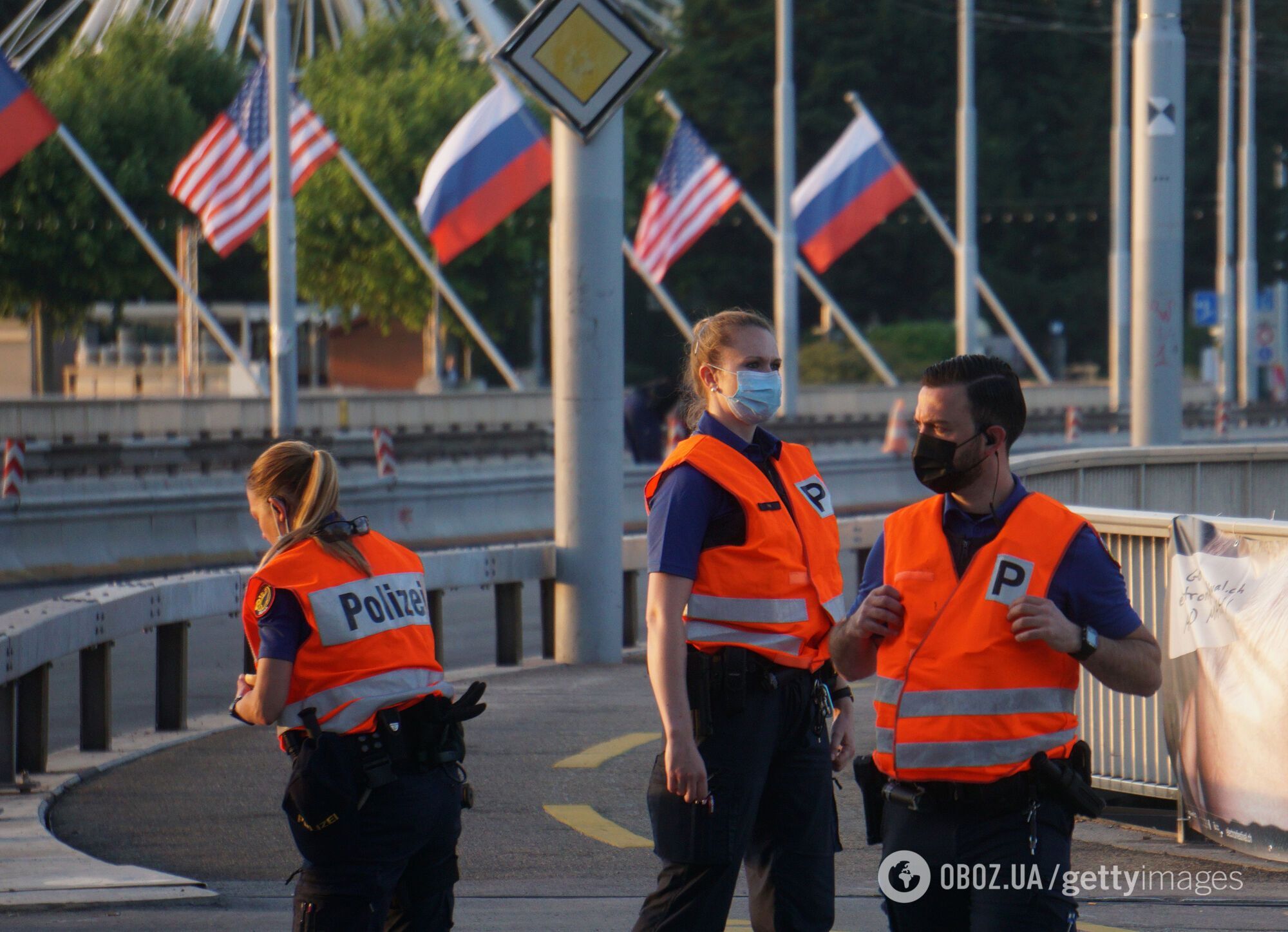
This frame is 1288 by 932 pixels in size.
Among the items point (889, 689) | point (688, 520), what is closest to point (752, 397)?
point (688, 520)

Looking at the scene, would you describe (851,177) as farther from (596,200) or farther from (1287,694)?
(1287,694)

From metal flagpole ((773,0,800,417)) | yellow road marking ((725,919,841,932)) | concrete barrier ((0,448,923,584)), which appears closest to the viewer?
yellow road marking ((725,919,841,932))

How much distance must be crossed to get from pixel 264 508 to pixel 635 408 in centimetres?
1916

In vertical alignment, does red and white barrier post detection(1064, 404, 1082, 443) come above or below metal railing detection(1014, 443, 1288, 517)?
above

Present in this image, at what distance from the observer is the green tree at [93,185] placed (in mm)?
48781

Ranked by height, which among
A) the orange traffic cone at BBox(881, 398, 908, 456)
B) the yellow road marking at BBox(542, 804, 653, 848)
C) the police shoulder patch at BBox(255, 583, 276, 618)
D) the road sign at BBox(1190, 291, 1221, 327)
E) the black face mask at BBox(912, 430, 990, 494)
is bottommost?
the yellow road marking at BBox(542, 804, 653, 848)

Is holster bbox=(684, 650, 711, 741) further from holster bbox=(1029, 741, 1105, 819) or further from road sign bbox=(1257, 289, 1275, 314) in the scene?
road sign bbox=(1257, 289, 1275, 314)

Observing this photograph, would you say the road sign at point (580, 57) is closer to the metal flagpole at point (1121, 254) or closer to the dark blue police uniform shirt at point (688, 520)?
the dark blue police uniform shirt at point (688, 520)

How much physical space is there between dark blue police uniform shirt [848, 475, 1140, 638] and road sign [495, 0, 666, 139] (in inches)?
283

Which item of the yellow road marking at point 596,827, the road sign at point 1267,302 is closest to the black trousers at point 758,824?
the yellow road marking at point 596,827

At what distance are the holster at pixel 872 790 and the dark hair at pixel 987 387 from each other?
2.40ft

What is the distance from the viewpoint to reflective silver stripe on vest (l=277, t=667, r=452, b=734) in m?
4.38

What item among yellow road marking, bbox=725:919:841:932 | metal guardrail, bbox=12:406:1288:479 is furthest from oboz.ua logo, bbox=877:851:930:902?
metal guardrail, bbox=12:406:1288:479

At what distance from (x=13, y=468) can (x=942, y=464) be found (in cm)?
1755
